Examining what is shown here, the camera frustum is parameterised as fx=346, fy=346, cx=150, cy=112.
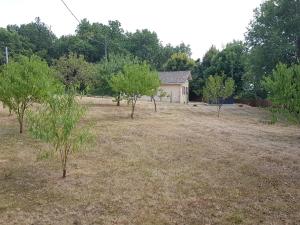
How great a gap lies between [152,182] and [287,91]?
28.3ft

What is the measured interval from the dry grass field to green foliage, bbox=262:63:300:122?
177 centimetres

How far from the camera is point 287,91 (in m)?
15.6

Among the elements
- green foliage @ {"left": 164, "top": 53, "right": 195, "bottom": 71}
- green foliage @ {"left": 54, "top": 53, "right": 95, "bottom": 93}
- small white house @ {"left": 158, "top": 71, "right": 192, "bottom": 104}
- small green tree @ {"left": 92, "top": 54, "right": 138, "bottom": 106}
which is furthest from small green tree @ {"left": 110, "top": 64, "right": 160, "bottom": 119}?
green foliage @ {"left": 164, "top": 53, "right": 195, "bottom": 71}

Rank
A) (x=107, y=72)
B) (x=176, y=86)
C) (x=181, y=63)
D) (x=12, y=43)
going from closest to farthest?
(x=107, y=72) → (x=176, y=86) → (x=181, y=63) → (x=12, y=43)

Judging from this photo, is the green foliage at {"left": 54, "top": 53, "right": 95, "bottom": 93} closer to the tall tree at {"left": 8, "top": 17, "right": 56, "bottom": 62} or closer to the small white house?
the small white house

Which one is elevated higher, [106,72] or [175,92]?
[106,72]

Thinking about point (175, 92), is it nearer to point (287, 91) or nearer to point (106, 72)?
point (106, 72)

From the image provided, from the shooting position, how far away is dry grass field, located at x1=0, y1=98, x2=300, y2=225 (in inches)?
319

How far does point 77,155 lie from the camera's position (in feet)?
41.7

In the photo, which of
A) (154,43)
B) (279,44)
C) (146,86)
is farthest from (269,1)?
(154,43)

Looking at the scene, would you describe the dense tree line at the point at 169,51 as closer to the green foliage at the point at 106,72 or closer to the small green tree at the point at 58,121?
the green foliage at the point at 106,72

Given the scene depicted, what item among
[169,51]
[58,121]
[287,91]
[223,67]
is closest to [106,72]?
[287,91]

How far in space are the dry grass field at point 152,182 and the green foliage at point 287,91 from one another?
1.77 meters

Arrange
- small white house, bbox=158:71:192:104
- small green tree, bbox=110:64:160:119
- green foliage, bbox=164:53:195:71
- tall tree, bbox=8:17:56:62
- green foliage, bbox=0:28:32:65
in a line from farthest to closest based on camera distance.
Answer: tall tree, bbox=8:17:56:62 < green foliage, bbox=0:28:32:65 < green foliage, bbox=164:53:195:71 < small white house, bbox=158:71:192:104 < small green tree, bbox=110:64:160:119
